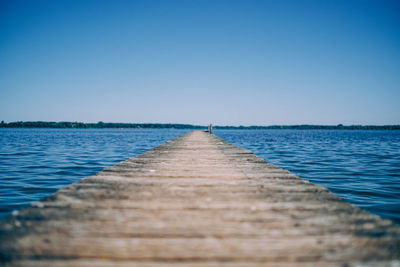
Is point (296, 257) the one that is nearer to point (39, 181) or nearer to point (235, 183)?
point (235, 183)

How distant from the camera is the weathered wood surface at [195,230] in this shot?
1594 mm

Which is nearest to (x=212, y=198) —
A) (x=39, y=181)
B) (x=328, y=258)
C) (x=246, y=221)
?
(x=246, y=221)

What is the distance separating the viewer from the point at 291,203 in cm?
269

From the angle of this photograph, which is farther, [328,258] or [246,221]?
[246,221]

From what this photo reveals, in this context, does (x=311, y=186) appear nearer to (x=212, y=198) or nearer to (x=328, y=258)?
(x=212, y=198)

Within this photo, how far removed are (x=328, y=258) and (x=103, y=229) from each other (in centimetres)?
172

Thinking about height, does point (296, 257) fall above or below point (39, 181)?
above

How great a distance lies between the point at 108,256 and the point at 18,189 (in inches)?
278

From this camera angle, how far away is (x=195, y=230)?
1997mm

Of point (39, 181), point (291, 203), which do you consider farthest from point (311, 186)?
point (39, 181)

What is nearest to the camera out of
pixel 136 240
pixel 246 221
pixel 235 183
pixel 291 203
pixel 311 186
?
pixel 136 240

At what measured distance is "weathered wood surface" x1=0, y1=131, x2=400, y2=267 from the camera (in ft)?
5.23

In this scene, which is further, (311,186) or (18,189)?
(18,189)

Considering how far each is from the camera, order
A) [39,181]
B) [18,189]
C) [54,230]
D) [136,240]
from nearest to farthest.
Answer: [136,240], [54,230], [18,189], [39,181]
